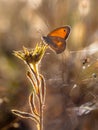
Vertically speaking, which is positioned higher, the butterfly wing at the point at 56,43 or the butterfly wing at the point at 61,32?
the butterfly wing at the point at 61,32

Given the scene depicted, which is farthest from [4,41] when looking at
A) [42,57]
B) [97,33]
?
[97,33]

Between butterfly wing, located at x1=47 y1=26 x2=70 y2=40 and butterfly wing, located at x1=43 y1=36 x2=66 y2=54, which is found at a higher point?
butterfly wing, located at x1=47 y1=26 x2=70 y2=40

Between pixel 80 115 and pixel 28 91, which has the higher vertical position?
pixel 28 91

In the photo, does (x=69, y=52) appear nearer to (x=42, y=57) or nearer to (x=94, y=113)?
(x=42, y=57)
